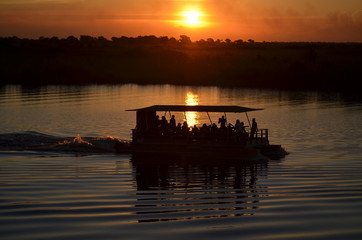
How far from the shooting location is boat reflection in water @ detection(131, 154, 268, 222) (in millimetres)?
21891

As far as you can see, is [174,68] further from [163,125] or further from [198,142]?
[198,142]

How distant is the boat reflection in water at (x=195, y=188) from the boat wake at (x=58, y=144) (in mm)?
3072

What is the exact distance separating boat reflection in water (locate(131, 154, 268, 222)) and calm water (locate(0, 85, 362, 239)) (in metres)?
0.04

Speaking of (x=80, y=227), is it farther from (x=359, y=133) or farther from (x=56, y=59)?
(x=56, y=59)

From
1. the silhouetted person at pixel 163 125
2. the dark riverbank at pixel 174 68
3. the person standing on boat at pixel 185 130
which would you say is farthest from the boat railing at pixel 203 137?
the dark riverbank at pixel 174 68

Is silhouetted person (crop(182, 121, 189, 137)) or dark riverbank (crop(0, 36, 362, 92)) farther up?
dark riverbank (crop(0, 36, 362, 92))

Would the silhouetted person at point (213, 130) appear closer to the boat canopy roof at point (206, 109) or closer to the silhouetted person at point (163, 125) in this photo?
the boat canopy roof at point (206, 109)

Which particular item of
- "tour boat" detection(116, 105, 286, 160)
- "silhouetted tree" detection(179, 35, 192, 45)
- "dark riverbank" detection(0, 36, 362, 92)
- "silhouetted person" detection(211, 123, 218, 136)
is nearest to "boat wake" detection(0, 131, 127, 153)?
"tour boat" detection(116, 105, 286, 160)

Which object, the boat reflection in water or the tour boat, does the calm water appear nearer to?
the boat reflection in water

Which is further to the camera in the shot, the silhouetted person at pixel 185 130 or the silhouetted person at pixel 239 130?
the silhouetted person at pixel 185 130

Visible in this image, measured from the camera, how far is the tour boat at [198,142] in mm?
34938

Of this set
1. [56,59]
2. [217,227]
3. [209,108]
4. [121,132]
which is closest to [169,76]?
[56,59]

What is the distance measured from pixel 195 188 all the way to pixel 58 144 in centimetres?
1429

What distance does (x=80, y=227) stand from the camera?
19.4 m
